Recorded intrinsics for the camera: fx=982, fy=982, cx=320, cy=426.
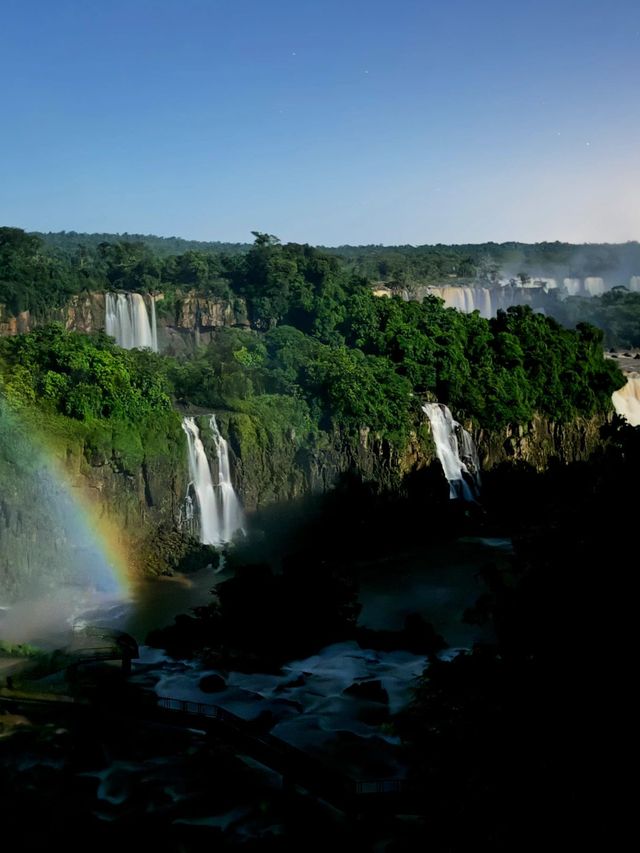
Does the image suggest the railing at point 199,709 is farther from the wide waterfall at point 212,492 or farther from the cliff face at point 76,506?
the wide waterfall at point 212,492

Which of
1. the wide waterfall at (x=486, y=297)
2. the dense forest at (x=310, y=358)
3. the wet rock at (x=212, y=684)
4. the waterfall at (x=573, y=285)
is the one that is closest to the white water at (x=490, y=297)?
the wide waterfall at (x=486, y=297)

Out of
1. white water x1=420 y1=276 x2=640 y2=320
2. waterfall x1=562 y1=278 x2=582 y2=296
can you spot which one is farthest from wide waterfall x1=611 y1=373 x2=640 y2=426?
waterfall x1=562 y1=278 x2=582 y2=296

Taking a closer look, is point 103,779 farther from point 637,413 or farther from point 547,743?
point 637,413

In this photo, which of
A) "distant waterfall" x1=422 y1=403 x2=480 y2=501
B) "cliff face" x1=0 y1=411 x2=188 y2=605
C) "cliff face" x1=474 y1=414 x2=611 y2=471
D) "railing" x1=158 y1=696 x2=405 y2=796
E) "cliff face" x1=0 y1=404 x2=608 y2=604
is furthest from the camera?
"cliff face" x1=474 y1=414 x2=611 y2=471

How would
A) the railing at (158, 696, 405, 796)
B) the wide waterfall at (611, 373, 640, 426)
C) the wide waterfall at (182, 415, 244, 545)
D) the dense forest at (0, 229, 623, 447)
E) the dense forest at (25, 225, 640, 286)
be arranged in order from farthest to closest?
the dense forest at (25, 225, 640, 286), the wide waterfall at (611, 373, 640, 426), the dense forest at (0, 229, 623, 447), the wide waterfall at (182, 415, 244, 545), the railing at (158, 696, 405, 796)

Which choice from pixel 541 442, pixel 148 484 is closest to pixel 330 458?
pixel 148 484

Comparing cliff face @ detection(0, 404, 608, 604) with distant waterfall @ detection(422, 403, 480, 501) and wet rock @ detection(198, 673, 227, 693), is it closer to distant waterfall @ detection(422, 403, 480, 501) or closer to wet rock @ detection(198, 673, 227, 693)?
distant waterfall @ detection(422, 403, 480, 501)
